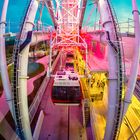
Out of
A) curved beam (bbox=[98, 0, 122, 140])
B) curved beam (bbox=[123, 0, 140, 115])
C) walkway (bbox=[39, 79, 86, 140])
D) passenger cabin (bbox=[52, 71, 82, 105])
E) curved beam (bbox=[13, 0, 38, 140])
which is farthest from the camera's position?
walkway (bbox=[39, 79, 86, 140])

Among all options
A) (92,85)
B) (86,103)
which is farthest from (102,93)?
(86,103)

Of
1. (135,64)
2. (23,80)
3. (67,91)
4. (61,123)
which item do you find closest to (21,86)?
(23,80)

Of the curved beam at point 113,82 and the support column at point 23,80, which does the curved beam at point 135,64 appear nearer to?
the curved beam at point 113,82

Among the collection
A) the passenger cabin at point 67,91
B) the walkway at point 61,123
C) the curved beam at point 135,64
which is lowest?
the walkway at point 61,123

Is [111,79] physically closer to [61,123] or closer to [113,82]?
[113,82]

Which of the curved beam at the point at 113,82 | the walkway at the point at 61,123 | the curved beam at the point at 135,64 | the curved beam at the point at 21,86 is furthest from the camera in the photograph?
the walkway at the point at 61,123

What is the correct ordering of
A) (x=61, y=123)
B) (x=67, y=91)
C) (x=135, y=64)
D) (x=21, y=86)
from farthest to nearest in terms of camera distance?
(x=61, y=123) < (x=67, y=91) < (x=21, y=86) < (x=135, y=64)

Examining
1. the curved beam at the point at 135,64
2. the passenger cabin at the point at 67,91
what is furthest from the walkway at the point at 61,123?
the curved beam at the point at 135,64

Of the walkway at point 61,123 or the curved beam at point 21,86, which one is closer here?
the curved beam at point 21,86

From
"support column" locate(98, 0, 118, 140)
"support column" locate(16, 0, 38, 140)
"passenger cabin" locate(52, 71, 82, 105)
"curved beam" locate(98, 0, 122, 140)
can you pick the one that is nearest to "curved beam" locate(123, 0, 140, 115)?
"curved beam" locate(98, 0, 122, 140)

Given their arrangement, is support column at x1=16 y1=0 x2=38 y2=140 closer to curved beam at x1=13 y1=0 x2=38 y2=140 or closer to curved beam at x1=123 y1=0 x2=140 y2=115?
curved beam at x1=13 y1=0 x2=38 y2=140

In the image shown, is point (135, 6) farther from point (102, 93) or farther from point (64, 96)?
point (102, 93)
